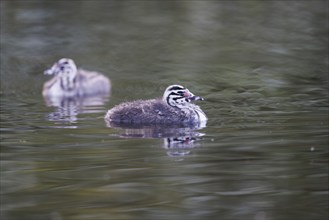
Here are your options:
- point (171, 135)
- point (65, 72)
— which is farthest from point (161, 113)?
point (65, 72)

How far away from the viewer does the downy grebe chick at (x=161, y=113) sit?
38.1 ft

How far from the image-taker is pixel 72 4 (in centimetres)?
2261

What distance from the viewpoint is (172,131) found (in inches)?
441

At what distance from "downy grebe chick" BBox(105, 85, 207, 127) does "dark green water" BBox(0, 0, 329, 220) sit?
0.71 feet

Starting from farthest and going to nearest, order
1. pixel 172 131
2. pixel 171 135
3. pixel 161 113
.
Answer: pixel 161 113, pixel 172 131, pixel 171 135

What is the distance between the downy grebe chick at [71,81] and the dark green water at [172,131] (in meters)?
0.23

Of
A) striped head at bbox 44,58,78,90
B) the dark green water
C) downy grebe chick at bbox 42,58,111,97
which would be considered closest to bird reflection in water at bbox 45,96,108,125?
the dark green water

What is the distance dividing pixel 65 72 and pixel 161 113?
14.4ft

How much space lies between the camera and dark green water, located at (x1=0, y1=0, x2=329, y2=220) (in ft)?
25.6

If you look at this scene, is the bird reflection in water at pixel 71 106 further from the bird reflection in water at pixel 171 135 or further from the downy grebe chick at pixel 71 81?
the bird reflection in water at pixel 171 135

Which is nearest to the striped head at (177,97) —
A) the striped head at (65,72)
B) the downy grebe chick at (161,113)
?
the downy grebe chick at (161,113)

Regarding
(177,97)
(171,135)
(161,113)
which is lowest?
(171,135)

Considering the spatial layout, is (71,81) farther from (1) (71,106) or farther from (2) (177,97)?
(2) (177,97)

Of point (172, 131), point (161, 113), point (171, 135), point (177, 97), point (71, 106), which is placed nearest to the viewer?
point (171, 135)
